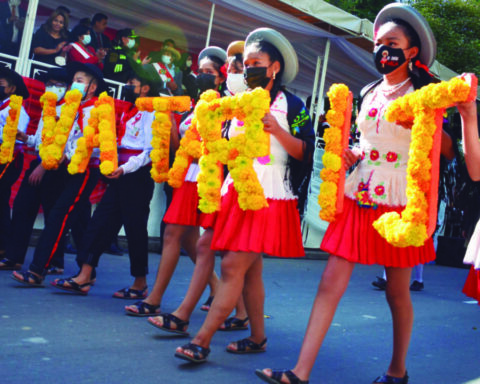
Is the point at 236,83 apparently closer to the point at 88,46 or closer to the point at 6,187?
the point at 6,187

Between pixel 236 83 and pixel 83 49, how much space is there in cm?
546

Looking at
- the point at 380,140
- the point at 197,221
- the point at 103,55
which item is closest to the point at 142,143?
the point at 197,221

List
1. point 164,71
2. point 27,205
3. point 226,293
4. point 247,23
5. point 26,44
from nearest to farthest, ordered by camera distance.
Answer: point 226,293, point 27,205, point 26,44, point 164,71, point 247,23

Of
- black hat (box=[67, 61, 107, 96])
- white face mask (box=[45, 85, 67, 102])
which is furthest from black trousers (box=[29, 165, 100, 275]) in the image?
white face mask (box=[45, 85, 67, 102])

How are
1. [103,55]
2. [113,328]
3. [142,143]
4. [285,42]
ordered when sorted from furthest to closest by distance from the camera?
[103,55], [142,143], [113,328], [285,42]

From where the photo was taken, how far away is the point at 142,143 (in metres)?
5.47

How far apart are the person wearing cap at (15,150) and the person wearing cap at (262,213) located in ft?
10.5

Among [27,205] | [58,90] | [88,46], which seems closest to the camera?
[27,205]

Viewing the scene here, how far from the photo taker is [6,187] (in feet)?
21.5

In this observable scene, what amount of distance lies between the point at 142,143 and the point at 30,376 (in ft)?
8.51

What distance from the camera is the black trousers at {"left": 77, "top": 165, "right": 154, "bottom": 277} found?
545 cm

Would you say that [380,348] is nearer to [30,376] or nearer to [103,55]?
[30,376]

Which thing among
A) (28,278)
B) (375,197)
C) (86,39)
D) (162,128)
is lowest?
(28,278)

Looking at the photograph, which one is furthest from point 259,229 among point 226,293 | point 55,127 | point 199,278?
point 55,127
